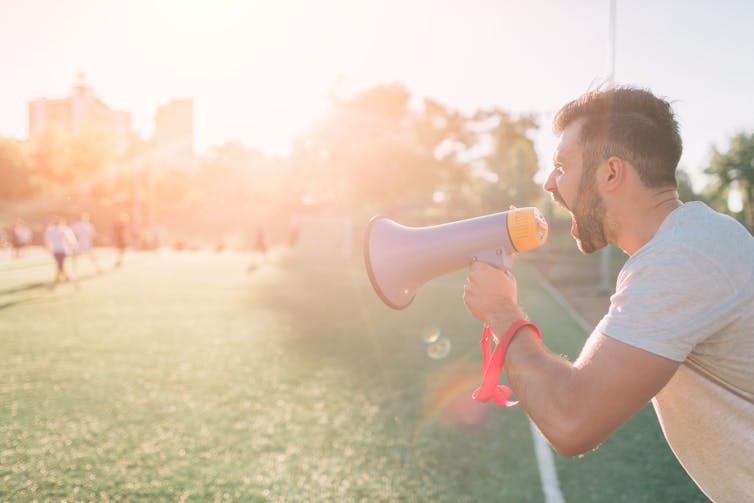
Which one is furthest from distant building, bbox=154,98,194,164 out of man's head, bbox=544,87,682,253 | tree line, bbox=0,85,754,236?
man's head, bbox=544,87,682,253

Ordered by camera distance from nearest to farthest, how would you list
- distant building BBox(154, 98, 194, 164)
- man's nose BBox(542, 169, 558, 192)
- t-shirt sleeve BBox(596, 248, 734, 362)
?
t-shirt sleeve BBox(596, 248, 734, 362), man's nose BBox(542, 169, 558, 192), distant building BBox(154, 98, 194, 164)

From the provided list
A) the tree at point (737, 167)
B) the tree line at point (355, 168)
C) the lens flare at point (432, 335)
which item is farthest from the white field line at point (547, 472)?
the tree line at point (355, 168)

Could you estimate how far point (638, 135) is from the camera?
1658 mm

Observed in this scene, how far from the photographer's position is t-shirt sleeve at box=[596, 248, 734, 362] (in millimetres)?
1453

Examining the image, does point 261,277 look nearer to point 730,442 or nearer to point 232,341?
point 232,341

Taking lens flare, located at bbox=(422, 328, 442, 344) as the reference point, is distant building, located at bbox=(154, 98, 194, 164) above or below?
above

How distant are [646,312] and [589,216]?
42 centimetres

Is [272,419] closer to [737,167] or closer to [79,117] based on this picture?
[737,167]

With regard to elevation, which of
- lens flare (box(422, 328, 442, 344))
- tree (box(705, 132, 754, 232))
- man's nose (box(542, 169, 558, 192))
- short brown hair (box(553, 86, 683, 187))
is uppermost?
tree (box(705, 132, 754, 232))

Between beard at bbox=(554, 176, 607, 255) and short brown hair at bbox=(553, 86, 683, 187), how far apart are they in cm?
7

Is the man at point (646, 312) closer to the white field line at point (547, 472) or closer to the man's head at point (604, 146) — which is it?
the man's head at point (604, 146)

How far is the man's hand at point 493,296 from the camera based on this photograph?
5.83 ft

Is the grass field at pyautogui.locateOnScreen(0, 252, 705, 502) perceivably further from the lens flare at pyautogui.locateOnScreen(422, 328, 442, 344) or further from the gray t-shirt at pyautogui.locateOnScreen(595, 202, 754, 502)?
the gray t-shirt at pyautogui.locateOnScreen(595, 202, 754, 502)

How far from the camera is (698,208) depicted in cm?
160
